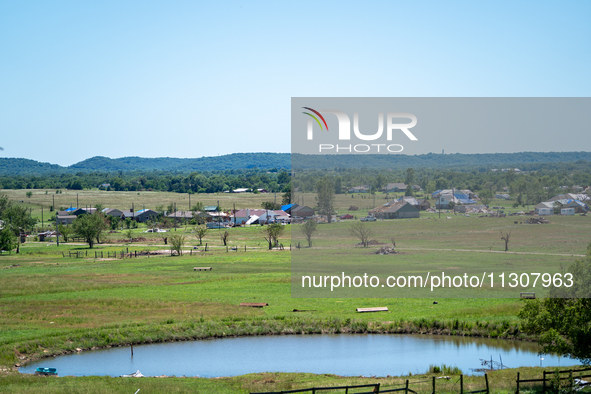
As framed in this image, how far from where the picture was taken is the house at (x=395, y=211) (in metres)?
62.8

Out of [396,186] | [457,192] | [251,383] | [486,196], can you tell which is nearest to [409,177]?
[396,186]

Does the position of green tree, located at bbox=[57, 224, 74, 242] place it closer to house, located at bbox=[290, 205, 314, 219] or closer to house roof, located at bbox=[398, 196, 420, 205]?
house, located at bbox=[290, 205, 314, 219]

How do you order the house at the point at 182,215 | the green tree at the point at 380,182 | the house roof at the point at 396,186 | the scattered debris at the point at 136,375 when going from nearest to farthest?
the scattered debris at the point at 136,375
the green tree at the point at 380,182
the house roof at the point at 396,186
the house at the point at 182,215

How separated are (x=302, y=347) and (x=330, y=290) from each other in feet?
53.5

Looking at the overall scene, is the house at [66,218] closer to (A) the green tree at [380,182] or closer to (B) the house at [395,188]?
(B) the house at [395,188]

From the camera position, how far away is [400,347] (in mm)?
30234

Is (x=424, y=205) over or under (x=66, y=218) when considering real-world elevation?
over

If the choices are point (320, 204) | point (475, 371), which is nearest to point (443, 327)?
point (475, 371)

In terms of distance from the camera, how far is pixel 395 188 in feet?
191

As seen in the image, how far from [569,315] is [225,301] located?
25.5m

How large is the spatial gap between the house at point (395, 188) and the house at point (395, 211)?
131 inches

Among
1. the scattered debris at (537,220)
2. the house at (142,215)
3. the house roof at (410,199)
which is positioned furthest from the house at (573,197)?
the house at (142,215)

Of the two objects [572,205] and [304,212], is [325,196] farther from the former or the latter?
[572,205]

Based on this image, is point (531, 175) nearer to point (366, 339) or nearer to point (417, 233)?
point (417, 233)
